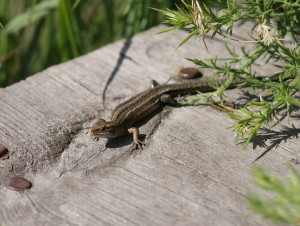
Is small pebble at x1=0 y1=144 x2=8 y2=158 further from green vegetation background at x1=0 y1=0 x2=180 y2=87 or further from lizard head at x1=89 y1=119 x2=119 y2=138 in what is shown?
green vegetation background at x1=0 y1=0 x2=180 y2=87

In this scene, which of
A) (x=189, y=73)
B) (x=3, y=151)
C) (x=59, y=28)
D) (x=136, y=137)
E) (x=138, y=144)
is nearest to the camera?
(x=3, y=151)

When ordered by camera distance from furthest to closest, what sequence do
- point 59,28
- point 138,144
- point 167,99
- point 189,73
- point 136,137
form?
1. point 59,28
2. point 189,73
3. point 167,99
4. point 136,137
5. point 138,144

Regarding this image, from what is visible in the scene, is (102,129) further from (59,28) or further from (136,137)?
(59,28)

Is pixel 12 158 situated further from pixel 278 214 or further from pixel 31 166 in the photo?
pixel 278 214

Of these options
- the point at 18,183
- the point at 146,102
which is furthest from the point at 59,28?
the point at 18,183

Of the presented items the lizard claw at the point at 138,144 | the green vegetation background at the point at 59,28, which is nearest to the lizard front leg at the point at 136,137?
the lizard claw at the point at 138,144

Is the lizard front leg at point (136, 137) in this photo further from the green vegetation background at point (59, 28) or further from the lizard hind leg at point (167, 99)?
the green vegetation background at point (59, 28)
